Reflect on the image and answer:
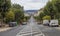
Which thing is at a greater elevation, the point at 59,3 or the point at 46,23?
the point at 59,3

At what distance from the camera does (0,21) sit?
225 feet

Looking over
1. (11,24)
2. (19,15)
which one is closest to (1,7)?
(11,24)

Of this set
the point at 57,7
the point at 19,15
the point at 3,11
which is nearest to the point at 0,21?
the point at 3,11

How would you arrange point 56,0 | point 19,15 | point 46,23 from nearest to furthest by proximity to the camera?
point 56,0 → point 46,23 → point 19,15

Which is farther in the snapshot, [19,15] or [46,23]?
[19,15]

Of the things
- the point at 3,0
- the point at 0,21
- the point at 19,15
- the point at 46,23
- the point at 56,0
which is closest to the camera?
the point at 3,0

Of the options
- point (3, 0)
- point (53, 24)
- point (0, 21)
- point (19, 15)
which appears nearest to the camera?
point (3, 0)

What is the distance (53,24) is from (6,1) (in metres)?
15.4

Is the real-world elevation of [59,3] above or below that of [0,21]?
above

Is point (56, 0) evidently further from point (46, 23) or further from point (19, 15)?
point (19, 15)

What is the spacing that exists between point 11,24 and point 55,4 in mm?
20230

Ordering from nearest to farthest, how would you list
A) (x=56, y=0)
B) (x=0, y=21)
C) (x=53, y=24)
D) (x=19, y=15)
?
(x=56, y=0), (x=53, y=24), (x=0, y=21), (x=19, y=15)

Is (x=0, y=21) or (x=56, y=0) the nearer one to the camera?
(x=56, y=0)

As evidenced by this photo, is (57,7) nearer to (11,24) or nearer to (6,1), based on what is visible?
(6,1)
